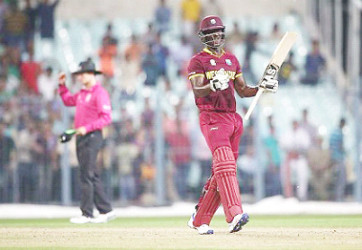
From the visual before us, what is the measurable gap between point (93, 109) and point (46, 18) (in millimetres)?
9145

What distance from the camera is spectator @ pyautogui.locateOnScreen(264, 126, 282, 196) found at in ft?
67.8

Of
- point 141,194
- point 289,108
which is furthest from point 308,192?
point 141,194

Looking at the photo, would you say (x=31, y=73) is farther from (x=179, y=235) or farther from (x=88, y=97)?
(x=179, y=235)

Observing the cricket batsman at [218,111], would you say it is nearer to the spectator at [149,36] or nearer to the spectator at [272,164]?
the spectator at [272,164]

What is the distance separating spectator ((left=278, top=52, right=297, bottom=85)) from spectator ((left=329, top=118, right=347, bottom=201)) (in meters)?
1.36

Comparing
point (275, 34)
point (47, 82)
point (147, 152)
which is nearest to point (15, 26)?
point (47, 82)

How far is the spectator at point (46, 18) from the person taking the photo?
81.5ft

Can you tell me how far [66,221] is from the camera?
17.1 metres

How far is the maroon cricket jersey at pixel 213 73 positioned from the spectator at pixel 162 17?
40.6ft

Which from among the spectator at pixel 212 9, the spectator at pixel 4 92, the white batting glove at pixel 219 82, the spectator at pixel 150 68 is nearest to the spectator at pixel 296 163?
the spectator at pixel 150 68

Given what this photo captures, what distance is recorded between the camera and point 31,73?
917 inches

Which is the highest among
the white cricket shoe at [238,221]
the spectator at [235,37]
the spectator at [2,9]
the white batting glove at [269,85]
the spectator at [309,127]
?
the spectator at [2,9]

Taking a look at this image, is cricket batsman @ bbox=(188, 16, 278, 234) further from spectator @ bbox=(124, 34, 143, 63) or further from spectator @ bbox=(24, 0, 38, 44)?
spectator @ bbox=(24, 0, 38, 44)

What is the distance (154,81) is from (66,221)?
584 centimetres
